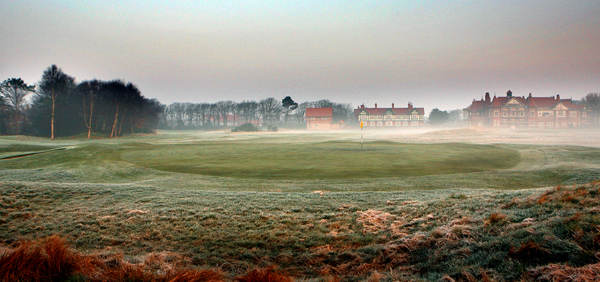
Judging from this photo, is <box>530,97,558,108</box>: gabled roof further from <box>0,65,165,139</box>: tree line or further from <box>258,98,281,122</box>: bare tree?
<box>0,65,165,139</box>: tree line

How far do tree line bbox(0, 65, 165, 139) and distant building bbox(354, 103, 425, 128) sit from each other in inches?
3927

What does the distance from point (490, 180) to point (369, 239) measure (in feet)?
38.6

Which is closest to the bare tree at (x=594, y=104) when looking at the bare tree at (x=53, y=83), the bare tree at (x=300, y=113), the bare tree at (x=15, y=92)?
the bare tree at (x=300, y=113)

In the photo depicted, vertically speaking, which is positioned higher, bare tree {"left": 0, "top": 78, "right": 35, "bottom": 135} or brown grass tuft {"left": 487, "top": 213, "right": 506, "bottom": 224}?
bare tree {"left": 0, "top": 78, "right": 35, "bottom": 135}

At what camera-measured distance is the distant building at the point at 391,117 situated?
143875 mm

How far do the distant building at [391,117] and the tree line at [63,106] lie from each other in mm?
99754

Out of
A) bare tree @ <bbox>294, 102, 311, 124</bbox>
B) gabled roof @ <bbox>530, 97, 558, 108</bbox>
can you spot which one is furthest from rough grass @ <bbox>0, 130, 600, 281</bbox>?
bare tree @ <bbox>294, 102, 311, 124</bbox>

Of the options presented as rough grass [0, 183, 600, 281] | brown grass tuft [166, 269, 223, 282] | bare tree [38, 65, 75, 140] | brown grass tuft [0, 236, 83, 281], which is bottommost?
rough grass [0, 183, 600, 281]

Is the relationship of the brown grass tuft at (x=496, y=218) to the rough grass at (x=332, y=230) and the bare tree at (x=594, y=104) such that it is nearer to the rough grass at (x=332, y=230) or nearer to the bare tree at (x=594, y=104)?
the rough grass at (x=332, y=230)

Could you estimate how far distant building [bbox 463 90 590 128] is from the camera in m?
108

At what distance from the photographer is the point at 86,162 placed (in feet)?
72.9

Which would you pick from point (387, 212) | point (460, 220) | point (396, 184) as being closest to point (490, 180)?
point (396, 184)

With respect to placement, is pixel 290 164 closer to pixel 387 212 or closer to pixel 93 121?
pixel 387 212

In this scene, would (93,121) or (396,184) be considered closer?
(396,184)
